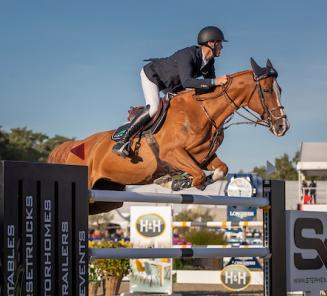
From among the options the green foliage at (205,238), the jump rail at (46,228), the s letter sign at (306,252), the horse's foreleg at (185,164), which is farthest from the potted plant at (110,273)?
the jump rail at (46,228)

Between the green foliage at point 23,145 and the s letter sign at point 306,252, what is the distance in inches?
1476

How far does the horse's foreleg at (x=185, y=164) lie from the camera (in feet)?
19.2

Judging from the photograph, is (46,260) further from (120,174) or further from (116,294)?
(116,294)

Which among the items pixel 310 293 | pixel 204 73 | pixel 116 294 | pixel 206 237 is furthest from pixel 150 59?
pixel 206 237

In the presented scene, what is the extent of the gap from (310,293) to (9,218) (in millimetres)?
2472

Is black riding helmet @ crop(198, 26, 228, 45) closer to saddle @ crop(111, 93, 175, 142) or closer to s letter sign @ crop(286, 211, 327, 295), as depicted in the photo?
saddle @ crop(111, 93, 175, 142)

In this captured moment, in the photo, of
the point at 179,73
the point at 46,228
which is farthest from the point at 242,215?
the point at 46,228

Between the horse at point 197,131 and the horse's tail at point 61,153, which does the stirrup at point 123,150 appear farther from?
the horse's tail at point 61,153

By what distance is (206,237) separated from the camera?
14031mm

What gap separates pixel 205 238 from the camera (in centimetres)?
1401

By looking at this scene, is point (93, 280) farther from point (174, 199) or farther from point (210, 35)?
point (174, 199)

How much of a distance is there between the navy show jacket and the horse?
15 cm

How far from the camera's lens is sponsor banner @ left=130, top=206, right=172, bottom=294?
10.3m

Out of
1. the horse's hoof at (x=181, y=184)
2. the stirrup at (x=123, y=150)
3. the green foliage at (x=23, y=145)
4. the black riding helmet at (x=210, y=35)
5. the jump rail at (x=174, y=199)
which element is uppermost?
the green foliage at (x=23, y=145)
